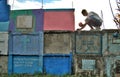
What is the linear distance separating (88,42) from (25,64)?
256 cm

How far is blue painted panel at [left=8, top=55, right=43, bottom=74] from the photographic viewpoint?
14.6 m

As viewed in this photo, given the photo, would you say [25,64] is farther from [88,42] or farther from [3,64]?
[88,42]

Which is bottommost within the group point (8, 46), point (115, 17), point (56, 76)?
point (56, 76)

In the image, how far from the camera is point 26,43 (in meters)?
14.8

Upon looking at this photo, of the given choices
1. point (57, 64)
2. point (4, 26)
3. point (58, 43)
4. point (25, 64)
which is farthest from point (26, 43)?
point (57, 64)

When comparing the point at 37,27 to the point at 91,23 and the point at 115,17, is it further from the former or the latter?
the point at 115,17

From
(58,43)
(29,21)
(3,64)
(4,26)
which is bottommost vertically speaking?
(3,64)

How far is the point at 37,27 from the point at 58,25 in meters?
0.81

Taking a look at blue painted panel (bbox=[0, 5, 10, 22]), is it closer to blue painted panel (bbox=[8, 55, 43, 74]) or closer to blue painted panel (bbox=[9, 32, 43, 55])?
blue painted panel (bbox=[9, 32, 43, 55])

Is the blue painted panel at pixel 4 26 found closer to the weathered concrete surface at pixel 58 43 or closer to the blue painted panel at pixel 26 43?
the blue painted panel at pixel 26 43

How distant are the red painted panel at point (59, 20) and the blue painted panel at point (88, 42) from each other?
469 millimetres

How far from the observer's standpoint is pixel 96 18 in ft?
47.9

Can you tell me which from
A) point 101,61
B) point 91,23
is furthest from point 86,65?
point 91,23

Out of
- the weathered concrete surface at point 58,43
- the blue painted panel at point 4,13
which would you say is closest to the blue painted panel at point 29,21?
the blue painted panel at point 4,13
